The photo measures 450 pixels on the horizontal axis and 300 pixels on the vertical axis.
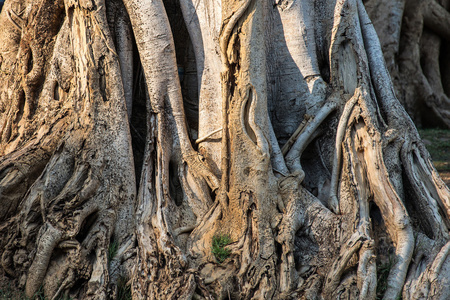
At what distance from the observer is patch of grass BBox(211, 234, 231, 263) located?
3184 mm

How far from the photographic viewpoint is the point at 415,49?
841cm

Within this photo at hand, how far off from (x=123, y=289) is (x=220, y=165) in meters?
1.21

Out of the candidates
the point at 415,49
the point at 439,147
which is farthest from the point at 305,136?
the point at 415,49

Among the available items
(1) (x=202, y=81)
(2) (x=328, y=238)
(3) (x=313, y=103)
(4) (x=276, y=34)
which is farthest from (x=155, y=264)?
(4) (x=276, y=34)

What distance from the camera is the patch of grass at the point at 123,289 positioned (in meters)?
3.27

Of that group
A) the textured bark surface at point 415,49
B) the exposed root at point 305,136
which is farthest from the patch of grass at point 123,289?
the textured bark surface at point 415,49

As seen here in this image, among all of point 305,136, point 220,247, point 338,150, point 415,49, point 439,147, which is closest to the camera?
point 220,247

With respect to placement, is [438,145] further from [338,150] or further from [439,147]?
[338,150]

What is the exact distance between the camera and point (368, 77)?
3992 mm

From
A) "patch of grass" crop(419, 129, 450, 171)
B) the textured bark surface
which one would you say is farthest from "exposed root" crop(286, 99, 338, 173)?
the textured bark surface

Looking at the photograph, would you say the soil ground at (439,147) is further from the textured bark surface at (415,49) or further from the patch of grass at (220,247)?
the patch of grass at (220,247)

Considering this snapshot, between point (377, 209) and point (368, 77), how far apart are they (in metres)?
1.21

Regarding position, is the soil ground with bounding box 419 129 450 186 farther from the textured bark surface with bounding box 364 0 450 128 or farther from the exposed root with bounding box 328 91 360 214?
the exposed root with bounding box 328 91 360 214

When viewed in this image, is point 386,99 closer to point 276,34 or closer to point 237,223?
point 276,34
